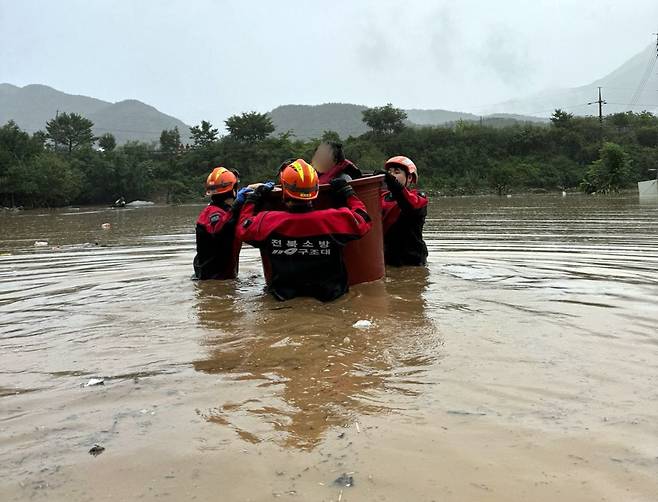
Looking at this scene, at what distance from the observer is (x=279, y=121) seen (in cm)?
15112

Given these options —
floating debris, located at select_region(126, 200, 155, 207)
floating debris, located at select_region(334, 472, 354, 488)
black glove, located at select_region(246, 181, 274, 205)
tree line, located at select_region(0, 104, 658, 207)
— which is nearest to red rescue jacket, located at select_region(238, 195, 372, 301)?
black glove, located at select_region(246, 181, 274, 205)

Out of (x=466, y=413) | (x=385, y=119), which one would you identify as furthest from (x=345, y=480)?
(x=385, y=119)

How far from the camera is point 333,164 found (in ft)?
17.5

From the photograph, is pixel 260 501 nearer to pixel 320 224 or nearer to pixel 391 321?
pixel 391 321

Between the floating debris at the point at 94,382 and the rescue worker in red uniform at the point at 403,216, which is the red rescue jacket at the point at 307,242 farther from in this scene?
the floating debris at the point at 94,382

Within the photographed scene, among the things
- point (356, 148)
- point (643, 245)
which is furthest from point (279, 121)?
point (643, 245)

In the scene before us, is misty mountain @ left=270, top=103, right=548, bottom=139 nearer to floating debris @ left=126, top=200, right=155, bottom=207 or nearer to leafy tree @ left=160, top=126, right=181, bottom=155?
leafy tree @ left=160, top=126, right=181, bottom=155

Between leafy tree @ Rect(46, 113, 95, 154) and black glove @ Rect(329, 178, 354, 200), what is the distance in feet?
191

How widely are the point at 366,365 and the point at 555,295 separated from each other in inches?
92.4

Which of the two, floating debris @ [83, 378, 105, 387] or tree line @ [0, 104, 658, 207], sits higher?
tree line @ [0, 104, 658, 207]

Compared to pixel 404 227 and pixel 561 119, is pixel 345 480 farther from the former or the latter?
pixel 561 119

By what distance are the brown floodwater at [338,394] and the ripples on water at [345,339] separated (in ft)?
0.05

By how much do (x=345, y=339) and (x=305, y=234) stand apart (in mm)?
1225

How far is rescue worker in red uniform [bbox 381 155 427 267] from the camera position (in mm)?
5898
